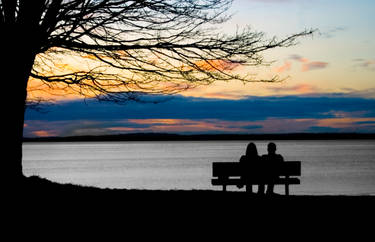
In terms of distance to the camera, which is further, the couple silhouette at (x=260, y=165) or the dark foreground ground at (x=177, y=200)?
the couple silhouette at (x=260, y=165)

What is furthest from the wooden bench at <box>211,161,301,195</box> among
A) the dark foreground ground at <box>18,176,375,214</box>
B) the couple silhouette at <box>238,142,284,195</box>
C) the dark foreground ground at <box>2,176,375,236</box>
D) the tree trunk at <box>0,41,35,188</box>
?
the tree trunk at <box>0,41,35,188</box>

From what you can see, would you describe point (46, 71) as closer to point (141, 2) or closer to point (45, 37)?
point (45, 37)

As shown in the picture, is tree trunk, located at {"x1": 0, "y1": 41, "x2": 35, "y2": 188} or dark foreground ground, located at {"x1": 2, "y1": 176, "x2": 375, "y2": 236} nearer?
dark foreground ground, located at {"x1": 2, "y1": 176, "x2": 375, "y2": 236}

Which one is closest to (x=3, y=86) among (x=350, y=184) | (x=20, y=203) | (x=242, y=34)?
(x=20, y=203)

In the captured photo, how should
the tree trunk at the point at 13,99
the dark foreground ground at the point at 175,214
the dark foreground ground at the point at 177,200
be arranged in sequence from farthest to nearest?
the tree trunk at the point at 13,99
the dark foreground ground at the point at 177,200
the dark foreground ground at the point at 175,214

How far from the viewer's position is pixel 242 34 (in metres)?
10.1

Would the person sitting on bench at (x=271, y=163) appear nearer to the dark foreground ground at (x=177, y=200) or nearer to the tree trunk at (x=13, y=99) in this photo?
the dark foreground ground at (x=177, y=200)

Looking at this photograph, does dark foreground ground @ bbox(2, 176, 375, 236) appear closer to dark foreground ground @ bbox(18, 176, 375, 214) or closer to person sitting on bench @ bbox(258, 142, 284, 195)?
dark foreground ground @ bbox(18, 176, 375, 214)

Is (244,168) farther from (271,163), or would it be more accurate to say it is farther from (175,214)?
(175,214)

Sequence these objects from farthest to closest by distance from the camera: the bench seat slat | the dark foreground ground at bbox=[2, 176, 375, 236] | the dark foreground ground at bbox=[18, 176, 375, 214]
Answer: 1. the bench seat slat
2. the dark foreground ground at bbox=[18, 176, 375, 214]
3. the dark foreground ground at bbox=[2, 176, 375, 236]

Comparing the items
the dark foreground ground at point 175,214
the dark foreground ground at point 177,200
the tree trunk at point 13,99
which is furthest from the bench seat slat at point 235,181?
the tree trunk at point 13,99

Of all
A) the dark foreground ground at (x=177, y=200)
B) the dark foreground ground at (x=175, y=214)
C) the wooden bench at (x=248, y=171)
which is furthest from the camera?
the wooden bench at (x=248, y=171)

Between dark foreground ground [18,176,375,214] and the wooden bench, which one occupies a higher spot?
the wooden bench

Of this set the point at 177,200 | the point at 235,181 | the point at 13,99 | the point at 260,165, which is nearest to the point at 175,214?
the point at 177,200
